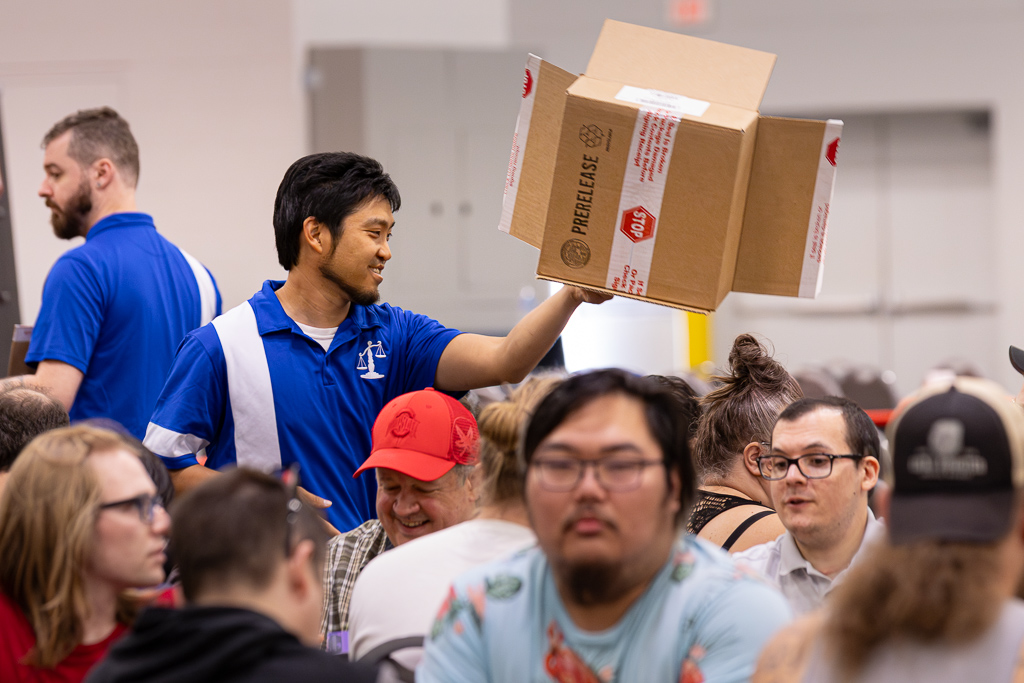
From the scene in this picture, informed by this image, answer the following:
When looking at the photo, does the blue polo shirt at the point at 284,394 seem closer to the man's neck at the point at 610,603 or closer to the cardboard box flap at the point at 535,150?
the cardboard box flap at the point at 535,150

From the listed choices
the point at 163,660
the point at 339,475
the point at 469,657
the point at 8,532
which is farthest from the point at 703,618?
the point at 339,475

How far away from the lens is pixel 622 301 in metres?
7.68

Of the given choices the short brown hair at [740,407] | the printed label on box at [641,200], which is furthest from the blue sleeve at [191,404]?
the short brown hair at [740,407]

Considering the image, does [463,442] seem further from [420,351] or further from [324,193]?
[324,193]

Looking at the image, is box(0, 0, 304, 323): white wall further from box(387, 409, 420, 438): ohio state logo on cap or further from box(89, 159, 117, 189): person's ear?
box(387, 409, 420, 438): ohio state logo on cap

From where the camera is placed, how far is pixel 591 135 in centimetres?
205

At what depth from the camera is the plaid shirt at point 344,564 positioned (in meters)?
2.13

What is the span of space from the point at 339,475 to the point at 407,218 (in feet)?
12.0

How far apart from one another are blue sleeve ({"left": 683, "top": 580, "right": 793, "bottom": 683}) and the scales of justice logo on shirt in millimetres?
1338

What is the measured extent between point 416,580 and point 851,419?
1124mm

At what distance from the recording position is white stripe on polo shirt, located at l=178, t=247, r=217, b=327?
3.25 meters

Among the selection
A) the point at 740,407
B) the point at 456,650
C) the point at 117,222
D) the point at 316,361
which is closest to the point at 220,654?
the point at 456,650

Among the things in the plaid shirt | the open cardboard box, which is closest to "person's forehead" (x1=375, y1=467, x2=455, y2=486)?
the plaid shirt

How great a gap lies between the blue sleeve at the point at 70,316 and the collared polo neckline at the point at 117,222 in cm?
19
